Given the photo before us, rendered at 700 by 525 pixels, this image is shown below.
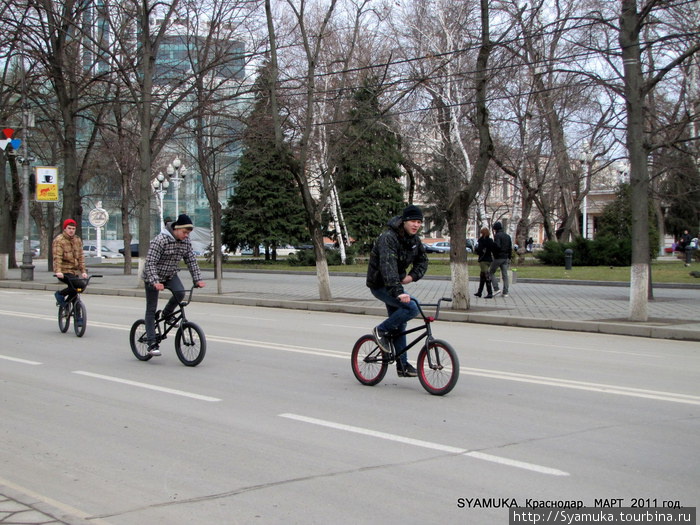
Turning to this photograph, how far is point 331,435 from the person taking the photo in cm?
645

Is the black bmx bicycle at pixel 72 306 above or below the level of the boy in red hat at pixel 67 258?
below

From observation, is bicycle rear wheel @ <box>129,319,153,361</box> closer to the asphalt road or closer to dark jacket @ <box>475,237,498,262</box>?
the asphalt road

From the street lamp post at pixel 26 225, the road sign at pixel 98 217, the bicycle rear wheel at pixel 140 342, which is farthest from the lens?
the road sign at pixel 98 217

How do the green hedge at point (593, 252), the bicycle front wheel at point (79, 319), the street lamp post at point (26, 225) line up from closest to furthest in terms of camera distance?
1. the bicycle front wheel at point (79, 319)
2. the street lamp post at point (26, 225)
3. the green hedge at point (593, 252)

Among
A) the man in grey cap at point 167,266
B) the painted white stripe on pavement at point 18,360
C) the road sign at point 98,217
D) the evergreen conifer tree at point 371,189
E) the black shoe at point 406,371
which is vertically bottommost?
the painted white stripe on pavement at point 18,360

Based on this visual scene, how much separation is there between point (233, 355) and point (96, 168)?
129 feet

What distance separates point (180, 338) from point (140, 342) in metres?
0.70

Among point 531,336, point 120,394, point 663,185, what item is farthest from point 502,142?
point 120,394

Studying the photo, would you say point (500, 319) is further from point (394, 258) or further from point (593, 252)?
Answer: point (593, 252)

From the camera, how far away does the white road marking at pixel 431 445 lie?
5496mm

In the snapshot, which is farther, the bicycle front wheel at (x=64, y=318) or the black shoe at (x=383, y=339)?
the bicycle front wheel at (x=64, y=318)

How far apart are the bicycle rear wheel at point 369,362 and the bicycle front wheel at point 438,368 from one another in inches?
18.9

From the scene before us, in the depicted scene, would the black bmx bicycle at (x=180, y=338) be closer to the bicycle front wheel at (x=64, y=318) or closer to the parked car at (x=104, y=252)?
the bicycle front wheel at (x=64, y=318)

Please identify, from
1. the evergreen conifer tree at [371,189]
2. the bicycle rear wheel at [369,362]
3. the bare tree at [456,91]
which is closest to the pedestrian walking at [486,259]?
the bare tree at [456,91]
